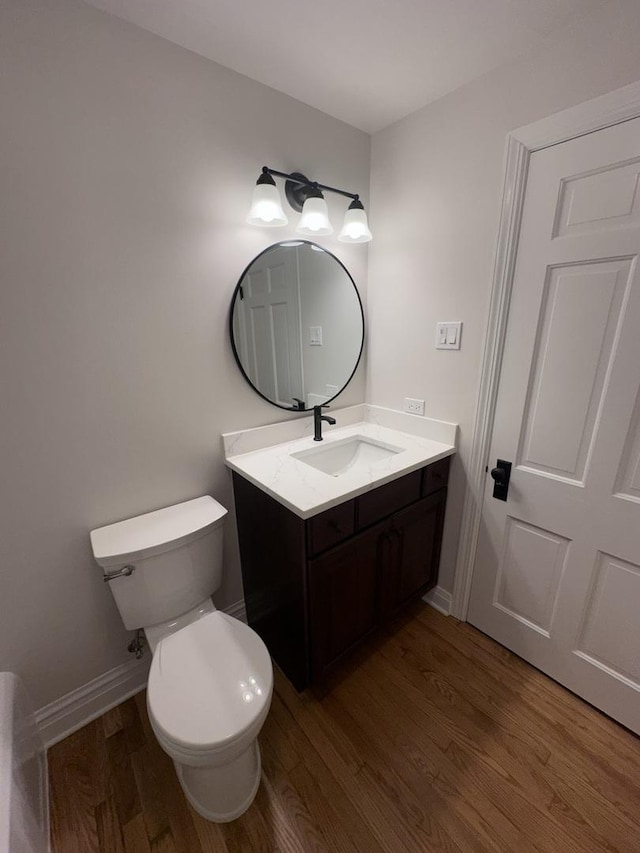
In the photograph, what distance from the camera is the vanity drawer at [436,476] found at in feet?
5.00

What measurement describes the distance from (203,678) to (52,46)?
5.99 feet

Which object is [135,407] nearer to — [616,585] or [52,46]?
[52,46]

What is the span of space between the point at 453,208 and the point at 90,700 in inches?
93.7

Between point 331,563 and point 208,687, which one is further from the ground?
point 331,563

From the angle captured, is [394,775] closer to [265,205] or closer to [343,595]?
[343,595]

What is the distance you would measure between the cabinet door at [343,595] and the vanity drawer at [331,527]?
4cm

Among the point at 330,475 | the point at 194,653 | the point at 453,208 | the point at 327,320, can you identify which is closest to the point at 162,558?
the point at 194,653

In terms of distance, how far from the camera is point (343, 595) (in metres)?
1.31

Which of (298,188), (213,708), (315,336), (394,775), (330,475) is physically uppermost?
(298,188)

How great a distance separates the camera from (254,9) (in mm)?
1001

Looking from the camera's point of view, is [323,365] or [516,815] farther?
[323,365]

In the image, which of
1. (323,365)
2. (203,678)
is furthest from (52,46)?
(203,678)

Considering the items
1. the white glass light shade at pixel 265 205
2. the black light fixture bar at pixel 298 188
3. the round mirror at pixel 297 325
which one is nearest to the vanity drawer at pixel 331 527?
the round mirror at pixel 297 325

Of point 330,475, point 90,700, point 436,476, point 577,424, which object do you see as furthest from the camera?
point 436,476
